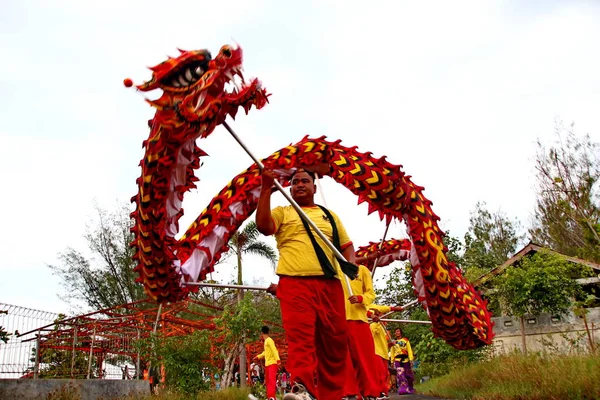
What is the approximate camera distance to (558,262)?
16.3m

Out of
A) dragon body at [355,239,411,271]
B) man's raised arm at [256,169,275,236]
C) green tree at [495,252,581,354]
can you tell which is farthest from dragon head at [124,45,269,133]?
green tree at [495,252,581,354]

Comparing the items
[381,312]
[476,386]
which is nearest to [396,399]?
[476,386]

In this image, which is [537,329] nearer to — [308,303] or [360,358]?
[360,358]

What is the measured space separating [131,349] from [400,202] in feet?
24.8

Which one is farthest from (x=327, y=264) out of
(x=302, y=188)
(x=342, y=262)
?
(x=302, y=188)

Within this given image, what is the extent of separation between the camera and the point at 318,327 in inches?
173

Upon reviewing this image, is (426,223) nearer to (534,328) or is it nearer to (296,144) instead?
(296,144)

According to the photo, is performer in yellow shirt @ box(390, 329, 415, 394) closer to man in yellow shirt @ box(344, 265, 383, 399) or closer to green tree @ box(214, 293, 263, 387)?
green tree @ box(214, 293, 263, 387)

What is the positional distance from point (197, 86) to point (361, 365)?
3.41 meters

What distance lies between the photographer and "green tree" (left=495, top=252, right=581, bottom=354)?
15844 mm

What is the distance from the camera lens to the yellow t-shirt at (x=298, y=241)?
14.6ft

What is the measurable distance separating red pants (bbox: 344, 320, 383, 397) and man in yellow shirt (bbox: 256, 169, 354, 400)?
126cm

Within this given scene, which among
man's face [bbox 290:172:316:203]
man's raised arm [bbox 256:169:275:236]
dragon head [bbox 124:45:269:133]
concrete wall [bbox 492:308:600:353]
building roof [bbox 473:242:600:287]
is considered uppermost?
building roof [bbox 473:242:600:287]

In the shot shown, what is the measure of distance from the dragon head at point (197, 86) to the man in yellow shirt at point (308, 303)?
1.89 feet
